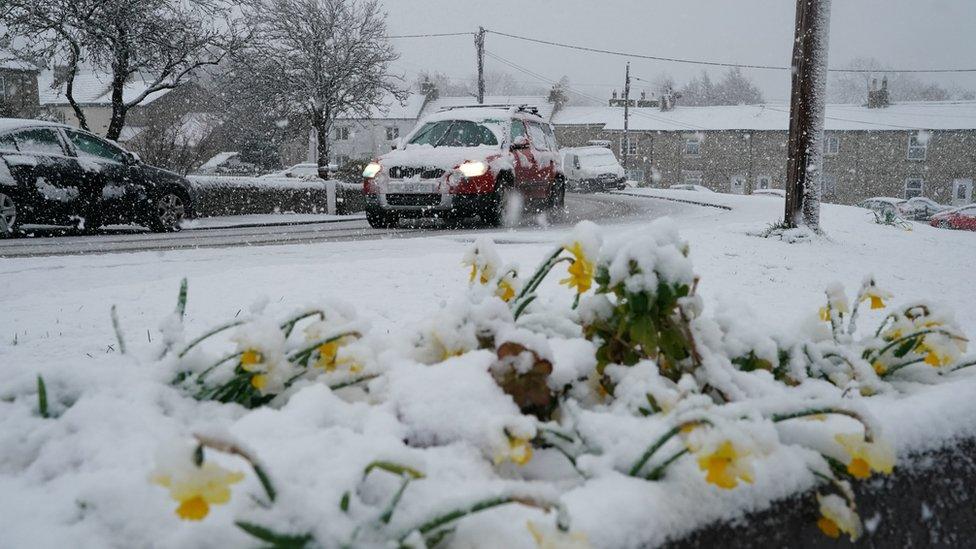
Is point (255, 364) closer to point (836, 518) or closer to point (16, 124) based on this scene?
point (836, 518)

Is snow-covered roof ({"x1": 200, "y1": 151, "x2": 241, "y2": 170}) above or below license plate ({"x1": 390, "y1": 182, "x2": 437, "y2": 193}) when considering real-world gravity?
above

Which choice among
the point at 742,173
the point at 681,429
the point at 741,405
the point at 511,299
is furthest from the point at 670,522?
the point at 742,173

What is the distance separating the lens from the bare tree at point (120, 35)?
14789mm

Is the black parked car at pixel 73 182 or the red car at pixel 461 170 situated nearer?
the black parked car at pixel 73 182

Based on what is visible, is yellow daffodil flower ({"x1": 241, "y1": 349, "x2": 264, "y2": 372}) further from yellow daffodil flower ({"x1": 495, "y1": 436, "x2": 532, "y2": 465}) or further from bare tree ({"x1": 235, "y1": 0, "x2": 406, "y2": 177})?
bare tree ({"x1": 235, "y1": 0, "x2": 406, "y2": 177})

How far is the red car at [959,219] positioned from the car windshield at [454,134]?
2239cm

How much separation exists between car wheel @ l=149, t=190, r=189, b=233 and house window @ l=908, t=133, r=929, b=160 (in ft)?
162

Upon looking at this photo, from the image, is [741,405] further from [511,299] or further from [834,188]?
[834,188]

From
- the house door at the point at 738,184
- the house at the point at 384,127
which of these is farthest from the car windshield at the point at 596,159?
the house at the point at 384,127

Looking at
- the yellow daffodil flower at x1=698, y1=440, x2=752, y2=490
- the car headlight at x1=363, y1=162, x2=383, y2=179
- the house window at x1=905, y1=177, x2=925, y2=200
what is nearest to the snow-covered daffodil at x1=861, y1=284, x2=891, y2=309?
the yellow daffodil flower at x1=698, y1=440, x2=752, y2=490

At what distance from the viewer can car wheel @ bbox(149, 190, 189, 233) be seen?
11.5 metres

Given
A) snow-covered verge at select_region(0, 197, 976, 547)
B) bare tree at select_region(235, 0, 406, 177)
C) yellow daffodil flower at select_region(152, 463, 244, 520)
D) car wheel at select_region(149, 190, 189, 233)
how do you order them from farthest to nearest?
bare tree at select_region(235, 0, 406, 177) < car wheel at select_region(149, 190, 189, 233) < snow-covered verge at select_region(0, 197, 976, 547) < yellow daffodil flower at select_region(152, 463, 244, 520)

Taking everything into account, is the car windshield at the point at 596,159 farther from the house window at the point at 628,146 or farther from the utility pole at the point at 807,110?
the house window at the point at 628,146

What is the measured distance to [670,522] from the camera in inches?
39.6
